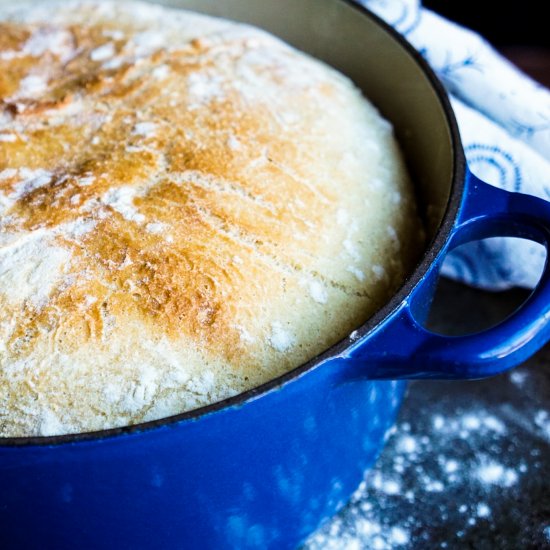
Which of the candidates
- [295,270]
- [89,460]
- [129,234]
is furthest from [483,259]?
[89,460]

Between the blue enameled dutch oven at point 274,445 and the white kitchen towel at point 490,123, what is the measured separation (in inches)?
7.5

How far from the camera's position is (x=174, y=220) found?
0.75 metres

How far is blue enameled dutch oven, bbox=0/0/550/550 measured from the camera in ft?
1.91

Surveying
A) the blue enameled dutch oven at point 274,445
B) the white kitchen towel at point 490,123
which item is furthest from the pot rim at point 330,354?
the white kitchen towel at point 490,123

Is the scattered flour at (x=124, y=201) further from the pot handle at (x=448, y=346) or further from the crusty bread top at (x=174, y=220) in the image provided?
the pot handle at (x=448, y=346)

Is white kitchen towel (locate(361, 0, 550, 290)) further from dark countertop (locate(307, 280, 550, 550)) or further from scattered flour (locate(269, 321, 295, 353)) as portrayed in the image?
scattered flour (locate(269, 321, 295, 353))

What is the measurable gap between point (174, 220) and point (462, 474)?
526 mm

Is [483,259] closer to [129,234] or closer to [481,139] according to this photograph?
[481,139]

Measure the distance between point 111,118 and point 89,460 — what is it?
0.46 metres

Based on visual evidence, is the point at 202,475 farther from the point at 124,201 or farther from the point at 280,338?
the point at 124,201

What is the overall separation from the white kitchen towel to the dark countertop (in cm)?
16

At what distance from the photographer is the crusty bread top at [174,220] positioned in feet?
2.24

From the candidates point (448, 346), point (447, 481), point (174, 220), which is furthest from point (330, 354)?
point (447, 481)

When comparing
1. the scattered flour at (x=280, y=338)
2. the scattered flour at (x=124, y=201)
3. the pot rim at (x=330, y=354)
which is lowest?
the scattered flour at (x=280, y=338)
